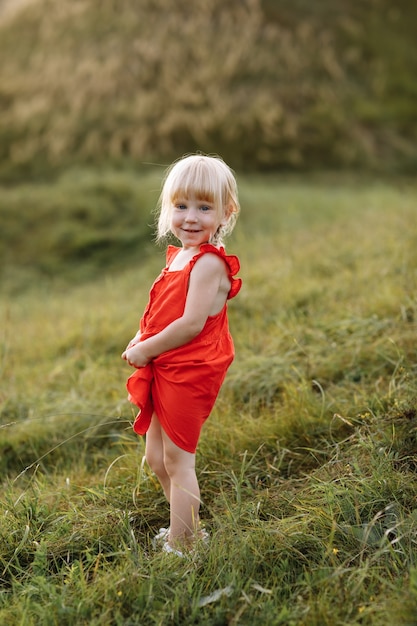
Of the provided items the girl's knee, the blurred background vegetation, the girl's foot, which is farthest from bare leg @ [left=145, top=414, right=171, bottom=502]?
the blurred background vegetation

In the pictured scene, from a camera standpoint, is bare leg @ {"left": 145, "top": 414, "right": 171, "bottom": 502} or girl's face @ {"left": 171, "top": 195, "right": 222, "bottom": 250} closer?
girl's face @ {"left": 171, "top": 195, "right": 222, "bottom": 250}

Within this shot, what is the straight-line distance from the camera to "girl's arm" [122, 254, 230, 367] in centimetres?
230

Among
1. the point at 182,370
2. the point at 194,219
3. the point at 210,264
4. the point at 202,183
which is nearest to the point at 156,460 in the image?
the point at 182,370

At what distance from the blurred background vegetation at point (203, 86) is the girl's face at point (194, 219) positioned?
9289 millimetres

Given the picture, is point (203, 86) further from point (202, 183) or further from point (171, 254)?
point (202, 183)

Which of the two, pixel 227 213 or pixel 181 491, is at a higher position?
pixel 227 213

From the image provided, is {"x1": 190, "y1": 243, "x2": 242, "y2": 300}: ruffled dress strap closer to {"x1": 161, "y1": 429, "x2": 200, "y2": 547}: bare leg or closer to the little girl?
the little girl

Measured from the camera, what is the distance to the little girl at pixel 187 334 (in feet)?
7.65

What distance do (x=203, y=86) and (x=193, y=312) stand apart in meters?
11.5

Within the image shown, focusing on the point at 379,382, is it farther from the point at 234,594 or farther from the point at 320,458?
the point at 234,594

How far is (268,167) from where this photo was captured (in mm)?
12406

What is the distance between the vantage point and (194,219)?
2.37 meters

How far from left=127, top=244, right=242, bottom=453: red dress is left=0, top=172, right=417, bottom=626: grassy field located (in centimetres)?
38

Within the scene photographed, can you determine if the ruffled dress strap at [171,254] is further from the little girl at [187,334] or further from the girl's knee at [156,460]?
the girl's knee at [156,460]
